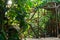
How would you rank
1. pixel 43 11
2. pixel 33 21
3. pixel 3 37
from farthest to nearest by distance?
pixel 43 11, pixel 33 21, pixel 3 37

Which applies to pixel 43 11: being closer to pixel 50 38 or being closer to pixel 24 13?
pixel 50 38

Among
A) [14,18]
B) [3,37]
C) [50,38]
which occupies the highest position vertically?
[14,18]

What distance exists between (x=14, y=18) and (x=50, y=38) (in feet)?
7.14

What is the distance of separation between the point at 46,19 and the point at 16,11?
2.35 m

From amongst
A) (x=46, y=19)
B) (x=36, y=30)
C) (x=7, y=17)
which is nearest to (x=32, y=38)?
(x=36, y=30)

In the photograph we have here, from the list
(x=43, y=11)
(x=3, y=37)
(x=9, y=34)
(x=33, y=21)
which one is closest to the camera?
(x=3, y=37)

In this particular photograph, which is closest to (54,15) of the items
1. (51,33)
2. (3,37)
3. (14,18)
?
(51,33)

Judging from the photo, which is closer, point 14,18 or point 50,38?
point 14,18

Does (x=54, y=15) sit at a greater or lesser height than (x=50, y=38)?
greater

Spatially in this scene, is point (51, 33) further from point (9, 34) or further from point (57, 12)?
point (9, 34)

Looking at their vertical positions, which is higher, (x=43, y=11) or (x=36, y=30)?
(x=43, y=11)

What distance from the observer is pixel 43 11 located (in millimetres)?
7738

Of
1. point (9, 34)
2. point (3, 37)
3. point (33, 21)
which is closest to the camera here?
point (3, 37)

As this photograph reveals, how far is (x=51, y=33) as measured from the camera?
798 centimetres
